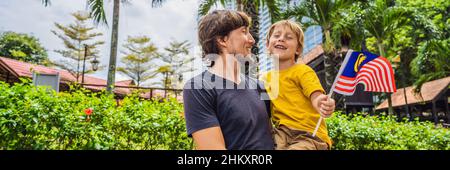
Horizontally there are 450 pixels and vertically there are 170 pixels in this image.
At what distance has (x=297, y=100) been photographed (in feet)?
6.02

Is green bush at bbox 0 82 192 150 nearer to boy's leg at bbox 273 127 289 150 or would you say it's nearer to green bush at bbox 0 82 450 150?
green bush at bbox 0 82 450 150

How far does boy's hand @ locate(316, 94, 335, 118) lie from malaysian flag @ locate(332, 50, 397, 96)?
0.21 m

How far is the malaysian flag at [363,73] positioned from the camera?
187cm

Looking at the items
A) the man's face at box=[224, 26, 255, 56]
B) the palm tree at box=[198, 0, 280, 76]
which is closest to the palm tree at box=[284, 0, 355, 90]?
the palm tree at box=[198, 0, 280, 76]

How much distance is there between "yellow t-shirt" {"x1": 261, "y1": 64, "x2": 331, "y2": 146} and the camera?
1.78m

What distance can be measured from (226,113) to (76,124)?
2.48 m

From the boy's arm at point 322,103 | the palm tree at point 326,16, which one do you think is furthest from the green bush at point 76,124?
the palm tree at point 326,16

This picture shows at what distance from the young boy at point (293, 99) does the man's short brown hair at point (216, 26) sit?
469 mm

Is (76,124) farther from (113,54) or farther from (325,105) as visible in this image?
(113,54)

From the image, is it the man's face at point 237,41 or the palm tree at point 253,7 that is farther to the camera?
the palm tree at point 253,7

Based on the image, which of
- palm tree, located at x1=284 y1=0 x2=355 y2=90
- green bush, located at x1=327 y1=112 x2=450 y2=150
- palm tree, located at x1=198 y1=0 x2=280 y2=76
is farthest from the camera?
palm tree, located at x1=284 y1=0 x2=355 y2=90

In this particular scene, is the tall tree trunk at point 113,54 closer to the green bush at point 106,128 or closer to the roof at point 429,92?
the green bush at point 106,128

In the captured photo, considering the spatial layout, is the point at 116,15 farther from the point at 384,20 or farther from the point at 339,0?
the point at 384,20
